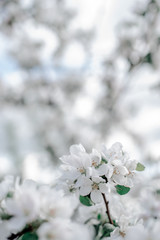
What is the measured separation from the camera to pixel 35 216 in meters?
0.79

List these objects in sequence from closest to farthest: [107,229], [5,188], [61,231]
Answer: [61,231], [5,188], [107,229]

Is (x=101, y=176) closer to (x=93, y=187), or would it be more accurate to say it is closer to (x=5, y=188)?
(x=93, y=187)

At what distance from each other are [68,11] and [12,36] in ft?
3.57

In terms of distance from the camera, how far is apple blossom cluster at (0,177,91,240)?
738mm

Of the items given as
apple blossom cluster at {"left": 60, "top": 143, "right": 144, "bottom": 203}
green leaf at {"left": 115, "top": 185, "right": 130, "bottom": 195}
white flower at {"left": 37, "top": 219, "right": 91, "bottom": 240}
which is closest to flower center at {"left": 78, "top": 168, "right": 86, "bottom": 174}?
apple blossom cluster at {"left": 60, "top": 143, "right": 144, "bottom": 203}

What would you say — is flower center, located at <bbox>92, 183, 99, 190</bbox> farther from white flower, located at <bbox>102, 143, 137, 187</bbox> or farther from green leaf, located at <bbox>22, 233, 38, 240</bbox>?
green leaf, located at <bbox>22, 233, 38, 240</bbox>

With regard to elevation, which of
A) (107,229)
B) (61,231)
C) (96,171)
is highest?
(96,171)

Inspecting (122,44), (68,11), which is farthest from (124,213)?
(68,11)

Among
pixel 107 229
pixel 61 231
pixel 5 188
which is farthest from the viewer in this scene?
pixel 107 229

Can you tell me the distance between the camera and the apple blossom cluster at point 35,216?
0.74 meters

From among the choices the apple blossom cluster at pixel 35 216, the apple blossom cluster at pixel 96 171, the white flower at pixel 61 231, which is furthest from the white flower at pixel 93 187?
the white flower at pixel 61 231

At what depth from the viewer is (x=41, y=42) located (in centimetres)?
641

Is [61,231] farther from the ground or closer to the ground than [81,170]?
closer to the ground

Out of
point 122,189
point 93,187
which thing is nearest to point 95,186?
point 93,187
